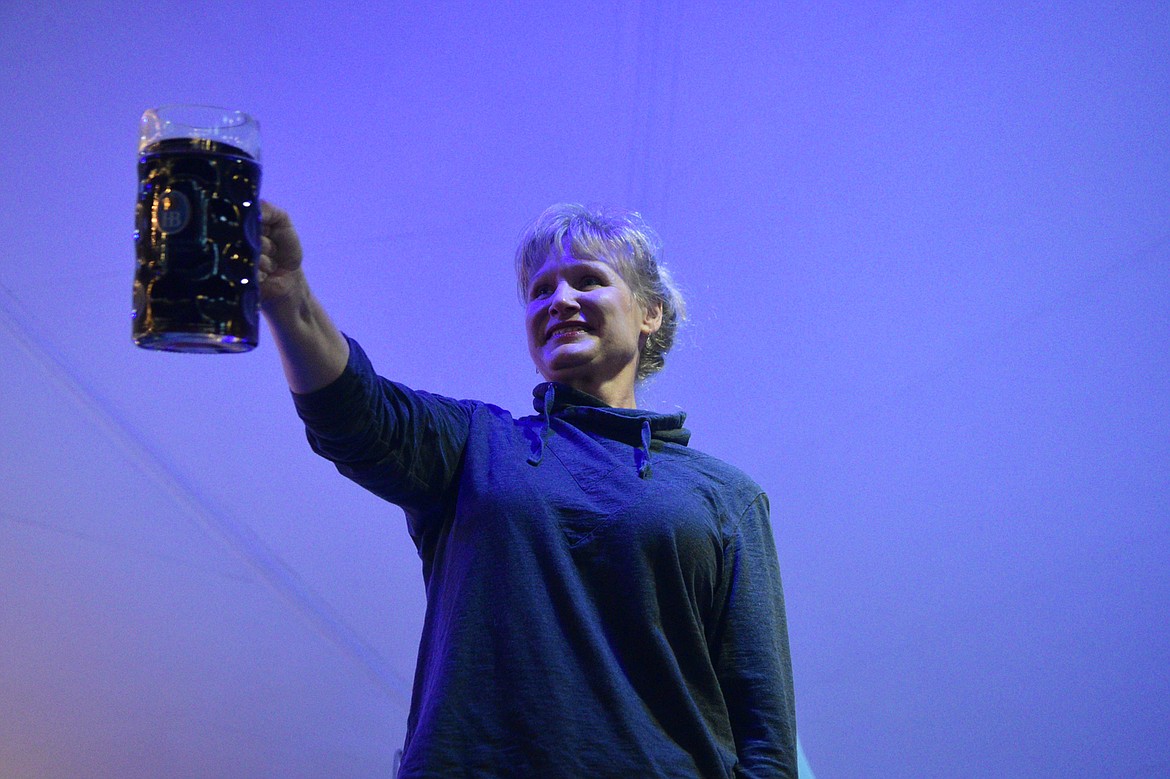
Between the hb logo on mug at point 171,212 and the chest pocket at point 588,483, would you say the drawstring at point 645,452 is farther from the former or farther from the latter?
the hb logo on mug at point 171,212

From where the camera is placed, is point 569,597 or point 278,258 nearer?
point 278,258

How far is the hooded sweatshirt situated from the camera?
2.88ft

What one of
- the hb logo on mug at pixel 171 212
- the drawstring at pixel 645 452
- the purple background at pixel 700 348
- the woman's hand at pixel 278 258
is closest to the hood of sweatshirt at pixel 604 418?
the drawstring at pixel 645 452

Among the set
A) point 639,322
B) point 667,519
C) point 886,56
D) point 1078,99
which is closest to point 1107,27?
point 1078,99

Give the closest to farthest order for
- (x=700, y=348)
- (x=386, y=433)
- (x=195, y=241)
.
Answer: (x=195, y=241), (x=386, y=433), (x=700, y=348)

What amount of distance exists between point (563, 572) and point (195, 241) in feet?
1.44

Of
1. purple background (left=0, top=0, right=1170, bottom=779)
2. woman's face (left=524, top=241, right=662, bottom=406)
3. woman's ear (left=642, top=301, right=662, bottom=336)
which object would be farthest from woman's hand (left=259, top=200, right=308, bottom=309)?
purple background (left=0, top=0, right=1170, bottom=779)

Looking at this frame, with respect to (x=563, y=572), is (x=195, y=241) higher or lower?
higher

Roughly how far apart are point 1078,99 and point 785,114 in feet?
1.92

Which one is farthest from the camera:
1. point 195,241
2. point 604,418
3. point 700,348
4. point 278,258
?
point 700,348

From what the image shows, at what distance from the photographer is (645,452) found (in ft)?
3.60

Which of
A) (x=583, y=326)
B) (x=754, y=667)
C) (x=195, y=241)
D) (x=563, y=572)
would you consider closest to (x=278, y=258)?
(x=195, y=241)

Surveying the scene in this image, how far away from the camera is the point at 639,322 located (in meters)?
1.30

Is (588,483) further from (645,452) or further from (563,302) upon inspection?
(563,302)
